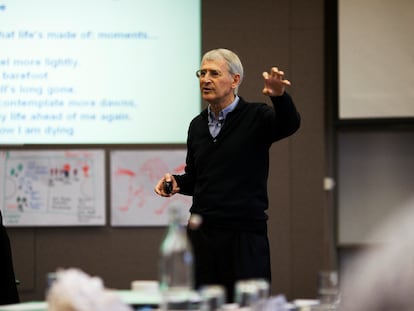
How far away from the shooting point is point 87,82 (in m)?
6.25

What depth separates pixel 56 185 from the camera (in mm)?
6199

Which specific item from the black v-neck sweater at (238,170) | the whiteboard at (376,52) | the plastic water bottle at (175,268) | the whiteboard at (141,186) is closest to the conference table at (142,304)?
the plastic water bottle at (175,268)

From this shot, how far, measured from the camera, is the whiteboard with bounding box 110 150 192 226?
6223 millimetres

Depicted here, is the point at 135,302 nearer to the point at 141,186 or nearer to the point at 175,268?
the point at 175,268

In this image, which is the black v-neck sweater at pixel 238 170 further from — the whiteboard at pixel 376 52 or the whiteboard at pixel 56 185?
the whiteboard at pixel 376 52

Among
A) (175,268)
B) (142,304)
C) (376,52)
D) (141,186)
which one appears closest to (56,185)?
(141,186)

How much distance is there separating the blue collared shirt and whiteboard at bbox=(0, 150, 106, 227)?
2.36m

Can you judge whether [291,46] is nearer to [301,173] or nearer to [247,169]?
[301,173]

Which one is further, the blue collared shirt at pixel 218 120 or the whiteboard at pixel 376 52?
the whiteboard at pixel 376 52

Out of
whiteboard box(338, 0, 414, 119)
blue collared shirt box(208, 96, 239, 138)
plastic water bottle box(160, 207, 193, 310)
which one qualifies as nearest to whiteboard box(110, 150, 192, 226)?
whiteboard box(338, 0, 414, 119)

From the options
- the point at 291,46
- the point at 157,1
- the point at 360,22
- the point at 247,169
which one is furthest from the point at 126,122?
the point at 247,169

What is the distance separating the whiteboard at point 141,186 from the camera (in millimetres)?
6223

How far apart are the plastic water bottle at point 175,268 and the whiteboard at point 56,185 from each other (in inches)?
142

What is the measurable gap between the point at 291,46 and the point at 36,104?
1.86 meters
